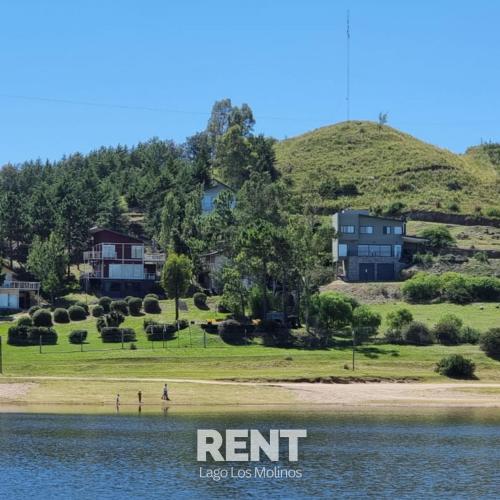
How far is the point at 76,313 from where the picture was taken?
105875 millimetres

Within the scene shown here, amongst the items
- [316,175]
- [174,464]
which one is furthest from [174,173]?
[174,464]

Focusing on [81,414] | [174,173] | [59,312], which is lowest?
[81,414]

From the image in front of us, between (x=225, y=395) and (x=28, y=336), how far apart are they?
92.2 ft

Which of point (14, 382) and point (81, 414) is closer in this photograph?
point (81, 414)

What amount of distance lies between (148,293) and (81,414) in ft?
189

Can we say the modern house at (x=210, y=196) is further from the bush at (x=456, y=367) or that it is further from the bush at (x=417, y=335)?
the bush at (x=456, y=367)

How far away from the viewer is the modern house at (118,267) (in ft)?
419

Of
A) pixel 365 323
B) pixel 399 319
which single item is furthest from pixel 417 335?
pixel 365 323

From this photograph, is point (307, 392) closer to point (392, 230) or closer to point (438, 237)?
point (392, 230)

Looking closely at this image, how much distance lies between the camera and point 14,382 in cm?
7719

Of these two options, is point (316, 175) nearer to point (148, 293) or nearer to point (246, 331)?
point (148, 293)

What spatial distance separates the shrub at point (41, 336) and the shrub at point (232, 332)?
17095mm

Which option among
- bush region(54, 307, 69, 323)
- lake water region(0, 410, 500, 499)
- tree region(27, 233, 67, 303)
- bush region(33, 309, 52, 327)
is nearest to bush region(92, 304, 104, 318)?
bush region(54, 307, 69, 323)

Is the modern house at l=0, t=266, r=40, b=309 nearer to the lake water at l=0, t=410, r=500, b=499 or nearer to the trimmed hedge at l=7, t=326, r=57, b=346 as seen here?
the trimmed hedge at l=7, t=326, r=57, b=346
